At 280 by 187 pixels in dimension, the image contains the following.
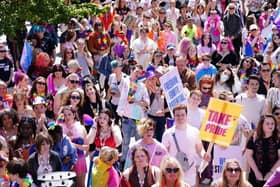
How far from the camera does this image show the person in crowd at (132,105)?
39.0 ft

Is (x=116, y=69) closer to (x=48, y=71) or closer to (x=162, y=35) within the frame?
(x=48, y=71)

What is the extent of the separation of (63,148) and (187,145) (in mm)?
1434

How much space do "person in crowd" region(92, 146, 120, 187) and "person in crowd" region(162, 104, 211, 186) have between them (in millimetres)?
890

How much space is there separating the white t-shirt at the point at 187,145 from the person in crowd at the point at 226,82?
2566 millimetres

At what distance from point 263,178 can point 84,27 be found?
816cm

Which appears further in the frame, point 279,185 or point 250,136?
point 250,136

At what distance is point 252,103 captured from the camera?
36.5 feet

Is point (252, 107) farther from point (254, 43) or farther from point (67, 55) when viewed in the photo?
point (254, 43)

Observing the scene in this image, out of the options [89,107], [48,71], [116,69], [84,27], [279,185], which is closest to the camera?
[279,185]

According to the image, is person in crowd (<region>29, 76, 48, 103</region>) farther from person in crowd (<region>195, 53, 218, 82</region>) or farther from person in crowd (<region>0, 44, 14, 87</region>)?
person in crowd (<region>195, 53, 218, 82</region>)

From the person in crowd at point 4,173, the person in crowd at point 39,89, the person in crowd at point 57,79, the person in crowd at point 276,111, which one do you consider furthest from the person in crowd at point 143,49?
the person in crowd at point 4,173

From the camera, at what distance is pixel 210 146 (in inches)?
379

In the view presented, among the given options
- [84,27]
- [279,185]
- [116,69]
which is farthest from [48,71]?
[279,185]

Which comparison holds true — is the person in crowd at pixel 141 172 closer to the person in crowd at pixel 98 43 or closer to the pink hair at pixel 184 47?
the pink hair at pixel 184 47
